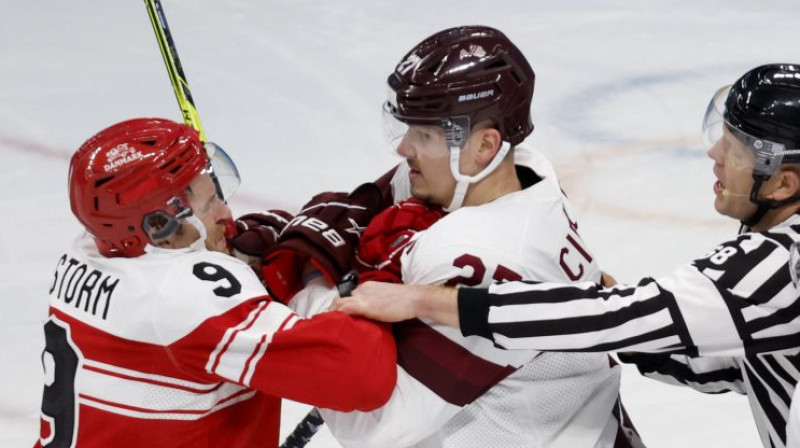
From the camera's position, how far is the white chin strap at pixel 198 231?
203 cm

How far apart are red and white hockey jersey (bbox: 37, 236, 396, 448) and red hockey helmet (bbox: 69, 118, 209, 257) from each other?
2.6 inches

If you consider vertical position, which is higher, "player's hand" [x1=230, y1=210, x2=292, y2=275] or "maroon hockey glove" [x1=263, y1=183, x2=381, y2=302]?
"maroon hockey glove" [x1=263, y1=183, x2=381, y2=302]

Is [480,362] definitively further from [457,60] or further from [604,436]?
[457,60]

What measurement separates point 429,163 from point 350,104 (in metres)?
2.79

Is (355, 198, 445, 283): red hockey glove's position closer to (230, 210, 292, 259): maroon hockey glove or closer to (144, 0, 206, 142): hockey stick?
(230, 210, 292, 259): maroon hockey glove

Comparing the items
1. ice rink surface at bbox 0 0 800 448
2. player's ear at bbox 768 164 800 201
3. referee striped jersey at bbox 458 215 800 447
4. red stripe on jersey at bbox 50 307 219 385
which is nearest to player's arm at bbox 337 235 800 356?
referee striped jersey at bbox 458 215 800 447

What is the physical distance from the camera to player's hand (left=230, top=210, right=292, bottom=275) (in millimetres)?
2232

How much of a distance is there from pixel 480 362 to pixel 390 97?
488 mm

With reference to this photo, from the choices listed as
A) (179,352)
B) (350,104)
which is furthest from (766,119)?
(350,104)

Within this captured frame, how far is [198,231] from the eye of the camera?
6.71ft

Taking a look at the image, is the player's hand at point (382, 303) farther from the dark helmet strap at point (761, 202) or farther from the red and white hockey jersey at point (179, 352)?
the dark helmet strap at point (761, 202)

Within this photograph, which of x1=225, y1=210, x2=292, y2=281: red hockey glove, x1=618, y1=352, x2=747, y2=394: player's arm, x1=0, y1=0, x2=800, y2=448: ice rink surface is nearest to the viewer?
x1=225, y1=210, x2=292, y2=281: red hockey glove

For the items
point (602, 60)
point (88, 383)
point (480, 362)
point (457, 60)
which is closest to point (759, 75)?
point (457, 60)

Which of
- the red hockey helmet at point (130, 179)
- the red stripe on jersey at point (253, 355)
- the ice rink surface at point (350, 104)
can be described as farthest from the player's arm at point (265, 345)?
the ice rink surface at point (350, 104)
